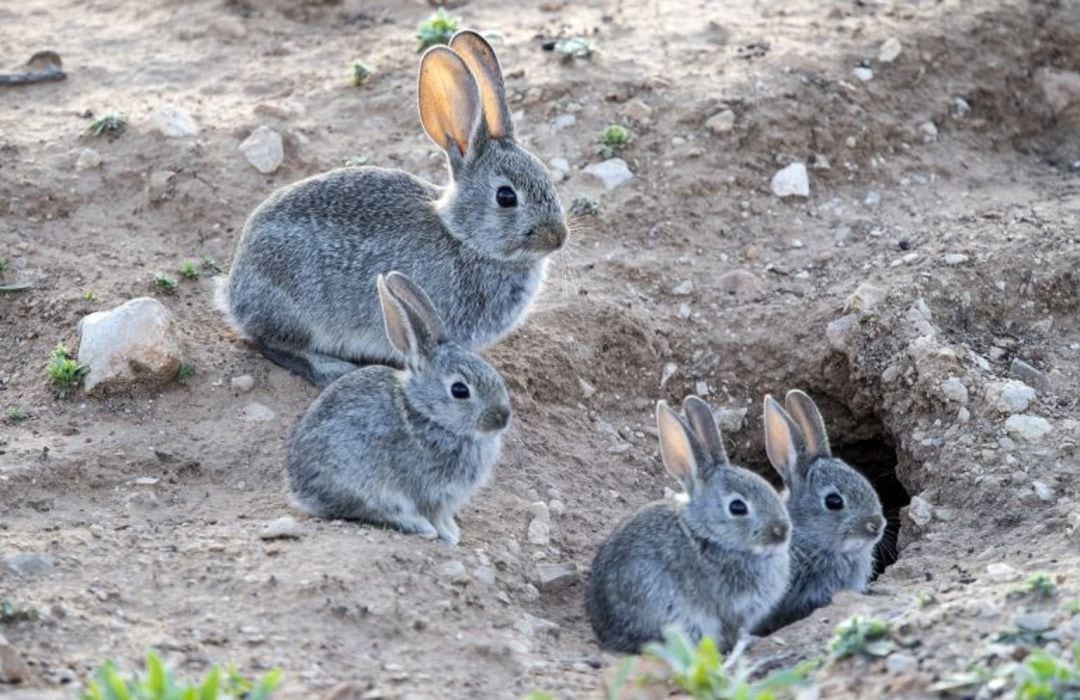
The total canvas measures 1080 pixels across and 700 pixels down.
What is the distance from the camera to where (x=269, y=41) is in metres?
10.7

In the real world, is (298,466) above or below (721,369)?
above

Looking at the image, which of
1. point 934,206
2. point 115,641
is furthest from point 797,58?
point 115,641

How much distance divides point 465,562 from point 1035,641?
2.37 m

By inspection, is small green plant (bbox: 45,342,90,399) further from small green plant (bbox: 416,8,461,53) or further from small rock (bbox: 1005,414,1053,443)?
small rock (bbox: 1005,414,1053,443)

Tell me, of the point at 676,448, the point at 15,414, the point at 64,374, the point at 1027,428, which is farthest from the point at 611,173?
the point at 15,414

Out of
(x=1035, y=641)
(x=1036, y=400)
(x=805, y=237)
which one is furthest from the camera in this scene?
(x=805, y=237)

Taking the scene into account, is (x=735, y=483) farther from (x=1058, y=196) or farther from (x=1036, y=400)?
(x=1058, y=196)

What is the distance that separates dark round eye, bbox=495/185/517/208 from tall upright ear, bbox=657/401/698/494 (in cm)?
149

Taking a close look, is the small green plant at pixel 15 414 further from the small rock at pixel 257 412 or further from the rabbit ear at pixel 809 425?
the rabbit ear at pixel 809 425

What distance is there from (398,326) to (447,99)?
1429 millimetres

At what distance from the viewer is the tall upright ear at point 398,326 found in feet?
A: 22.1

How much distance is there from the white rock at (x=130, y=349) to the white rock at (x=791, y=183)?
365 centimetres

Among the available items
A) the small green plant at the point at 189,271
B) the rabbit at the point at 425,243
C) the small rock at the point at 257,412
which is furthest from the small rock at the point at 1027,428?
the small green plant at the point at 189,271

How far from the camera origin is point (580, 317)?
329 inches
